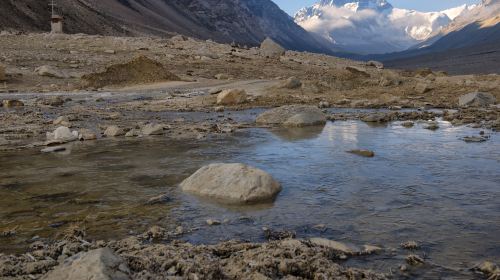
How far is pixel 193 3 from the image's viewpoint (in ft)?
513

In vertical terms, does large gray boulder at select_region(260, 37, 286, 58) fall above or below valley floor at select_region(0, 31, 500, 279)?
above

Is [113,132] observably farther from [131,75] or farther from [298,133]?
[131,75]

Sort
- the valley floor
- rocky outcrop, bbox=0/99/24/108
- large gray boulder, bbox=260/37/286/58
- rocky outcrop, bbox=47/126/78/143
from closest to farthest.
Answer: the valley floor, rocky outcrop, bbox=47/126/78/143, rocky outcrop, bbox=0/99/24/108, large gray boulder, bbox=260/37/286/58

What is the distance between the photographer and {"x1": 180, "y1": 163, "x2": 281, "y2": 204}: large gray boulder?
247 inches

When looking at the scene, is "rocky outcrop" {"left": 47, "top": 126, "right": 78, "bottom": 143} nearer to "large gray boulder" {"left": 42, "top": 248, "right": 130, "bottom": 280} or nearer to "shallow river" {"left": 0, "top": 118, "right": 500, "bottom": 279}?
"shallow river" {"left": 0, "top": 118, "right": 500, "bottom": 279}

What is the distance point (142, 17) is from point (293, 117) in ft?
325

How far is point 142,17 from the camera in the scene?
10656 cm

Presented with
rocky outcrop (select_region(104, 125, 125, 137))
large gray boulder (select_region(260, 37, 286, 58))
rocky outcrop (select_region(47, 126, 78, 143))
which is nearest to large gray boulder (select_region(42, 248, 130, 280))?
rocky outcrop (select_region(47, 126, 78, 143))

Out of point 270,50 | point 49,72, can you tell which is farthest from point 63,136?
point 270,50

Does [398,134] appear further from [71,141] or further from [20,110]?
[20,110]

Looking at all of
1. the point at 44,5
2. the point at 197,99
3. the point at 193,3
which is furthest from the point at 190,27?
the point at 197,99

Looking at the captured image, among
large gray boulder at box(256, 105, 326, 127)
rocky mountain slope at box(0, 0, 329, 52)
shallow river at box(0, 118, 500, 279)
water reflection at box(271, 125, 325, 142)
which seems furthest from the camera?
rocky mountain slope at box(0, 0, 329, 52)

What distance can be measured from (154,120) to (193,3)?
485 feet

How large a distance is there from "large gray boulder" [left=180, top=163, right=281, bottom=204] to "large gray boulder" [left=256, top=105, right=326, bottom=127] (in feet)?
22.4
